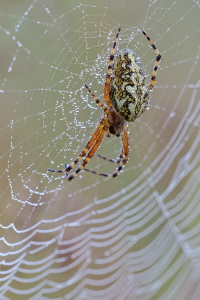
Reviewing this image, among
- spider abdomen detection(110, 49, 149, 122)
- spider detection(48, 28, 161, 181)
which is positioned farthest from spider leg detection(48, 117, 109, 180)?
spider abdomen detection(110, 49, 149, 122)

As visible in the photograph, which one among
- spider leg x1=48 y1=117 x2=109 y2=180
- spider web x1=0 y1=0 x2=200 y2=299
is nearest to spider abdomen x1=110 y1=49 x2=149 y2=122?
A: spider web x1=0 y1=0 x2=200 y2=299

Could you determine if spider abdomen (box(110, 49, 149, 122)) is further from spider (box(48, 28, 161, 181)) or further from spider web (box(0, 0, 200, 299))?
spider web (box(0, 0, 200, 299))

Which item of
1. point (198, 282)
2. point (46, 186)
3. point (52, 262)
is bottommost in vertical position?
point (198, 282)

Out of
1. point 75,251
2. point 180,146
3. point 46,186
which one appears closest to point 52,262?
point 75,251

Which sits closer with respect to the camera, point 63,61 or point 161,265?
point 63,61

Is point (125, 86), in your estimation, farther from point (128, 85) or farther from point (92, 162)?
point (92, 162)

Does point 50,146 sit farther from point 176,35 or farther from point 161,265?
point 176,35

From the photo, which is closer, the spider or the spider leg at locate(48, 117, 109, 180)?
the spider
